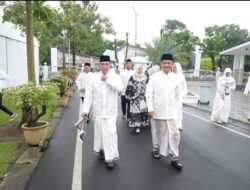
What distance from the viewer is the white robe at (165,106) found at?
5.48 metres

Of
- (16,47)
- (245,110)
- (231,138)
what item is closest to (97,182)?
(231,138)

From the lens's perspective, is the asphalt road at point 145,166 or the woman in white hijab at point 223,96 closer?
the asphalt road at point 145,166

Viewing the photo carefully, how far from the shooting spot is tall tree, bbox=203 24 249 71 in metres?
40.2

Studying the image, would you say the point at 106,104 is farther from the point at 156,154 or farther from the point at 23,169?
the point at 23,169

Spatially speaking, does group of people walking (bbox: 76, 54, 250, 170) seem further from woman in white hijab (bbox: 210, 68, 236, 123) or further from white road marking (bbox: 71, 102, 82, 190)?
woman in white hijab (bbox: 210, 68, 236, 123)

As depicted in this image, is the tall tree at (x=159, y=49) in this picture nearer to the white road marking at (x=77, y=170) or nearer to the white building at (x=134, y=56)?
the white building at (x=134, y=56)

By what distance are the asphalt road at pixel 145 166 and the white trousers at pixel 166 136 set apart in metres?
0.25

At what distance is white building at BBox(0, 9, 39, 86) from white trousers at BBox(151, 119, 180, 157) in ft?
32.7

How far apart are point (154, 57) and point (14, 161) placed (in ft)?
95.1

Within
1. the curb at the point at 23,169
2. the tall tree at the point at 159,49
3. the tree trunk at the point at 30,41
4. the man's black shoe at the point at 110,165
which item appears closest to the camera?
the curb at the point at 23,169

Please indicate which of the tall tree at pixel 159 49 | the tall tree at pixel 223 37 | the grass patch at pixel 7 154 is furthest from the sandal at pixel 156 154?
the tall tree at pixel 223 37

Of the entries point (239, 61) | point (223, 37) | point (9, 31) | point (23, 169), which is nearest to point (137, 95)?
point (23, 169)

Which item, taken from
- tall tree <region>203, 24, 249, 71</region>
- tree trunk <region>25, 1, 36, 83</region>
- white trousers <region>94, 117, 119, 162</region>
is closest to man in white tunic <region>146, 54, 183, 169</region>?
white trousers <region>94, 117, 119, 162</region>

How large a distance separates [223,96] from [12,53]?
10.7 meters
